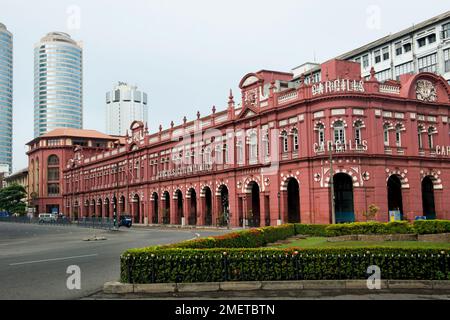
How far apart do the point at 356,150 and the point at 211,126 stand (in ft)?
63.6

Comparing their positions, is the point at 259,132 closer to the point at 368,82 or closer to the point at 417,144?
the point at 368,82

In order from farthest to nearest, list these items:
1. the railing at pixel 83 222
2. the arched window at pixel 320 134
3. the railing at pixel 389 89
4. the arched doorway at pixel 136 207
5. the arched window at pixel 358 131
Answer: the arched doorway at pixel 136 207 → the railing at pixel 83 222 → the railing at pixel 389 89 → the arched window at pixel 320 134 → the arched window at pixel 358 131

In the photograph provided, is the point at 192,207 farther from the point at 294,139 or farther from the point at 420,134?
the point at 420,134

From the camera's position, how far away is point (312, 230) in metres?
28.8

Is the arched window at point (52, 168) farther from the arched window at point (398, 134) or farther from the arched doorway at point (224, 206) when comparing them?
the arched window at point (398, 134)

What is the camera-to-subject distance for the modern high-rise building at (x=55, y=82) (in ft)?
589

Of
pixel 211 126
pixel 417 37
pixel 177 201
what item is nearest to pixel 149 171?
pixel 177 201

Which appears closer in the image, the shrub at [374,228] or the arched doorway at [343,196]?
the shrub at [374,228]

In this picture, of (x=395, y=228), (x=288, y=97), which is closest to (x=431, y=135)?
(x=288, y=97)

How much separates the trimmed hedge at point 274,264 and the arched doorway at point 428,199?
36.3m

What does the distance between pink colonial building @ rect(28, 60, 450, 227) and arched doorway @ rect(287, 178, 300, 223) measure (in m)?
0.10

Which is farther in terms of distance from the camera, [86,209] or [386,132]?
[86,209]

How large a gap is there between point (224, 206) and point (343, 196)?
1582 cm

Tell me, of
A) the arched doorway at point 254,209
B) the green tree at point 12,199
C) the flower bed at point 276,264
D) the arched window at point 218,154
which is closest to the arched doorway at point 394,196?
the arched doorway at point 254,209
